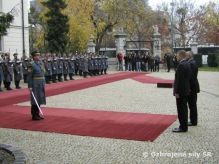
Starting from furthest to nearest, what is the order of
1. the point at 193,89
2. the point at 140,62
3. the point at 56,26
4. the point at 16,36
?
the point at 140,62, the point at 56,26, the point at 16,36, the point at 193,89

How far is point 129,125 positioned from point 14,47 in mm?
23734

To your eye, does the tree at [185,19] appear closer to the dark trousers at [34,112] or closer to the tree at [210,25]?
the tree at [210,25]

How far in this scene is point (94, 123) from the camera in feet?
36.8

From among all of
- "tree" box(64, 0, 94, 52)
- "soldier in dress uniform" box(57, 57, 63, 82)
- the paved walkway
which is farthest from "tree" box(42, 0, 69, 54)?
the paved walkway

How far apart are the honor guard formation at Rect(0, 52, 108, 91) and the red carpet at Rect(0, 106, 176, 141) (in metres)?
3.42

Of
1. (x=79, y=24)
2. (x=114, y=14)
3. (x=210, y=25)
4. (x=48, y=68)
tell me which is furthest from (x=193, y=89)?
(x=210, y=25)

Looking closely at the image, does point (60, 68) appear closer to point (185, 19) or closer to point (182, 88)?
point (182, 88)

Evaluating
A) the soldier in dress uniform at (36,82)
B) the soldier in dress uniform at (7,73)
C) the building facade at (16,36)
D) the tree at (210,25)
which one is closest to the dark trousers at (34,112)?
the soldier in dress uniform at (36,82)

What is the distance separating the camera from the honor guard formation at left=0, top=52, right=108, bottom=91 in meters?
21.4

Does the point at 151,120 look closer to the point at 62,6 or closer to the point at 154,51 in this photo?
the point at 62,6

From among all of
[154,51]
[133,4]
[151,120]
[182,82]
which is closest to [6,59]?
[151,120]

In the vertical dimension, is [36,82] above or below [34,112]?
above

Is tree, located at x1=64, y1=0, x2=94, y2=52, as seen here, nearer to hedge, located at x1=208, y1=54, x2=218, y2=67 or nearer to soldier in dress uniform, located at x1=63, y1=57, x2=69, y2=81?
hedge, located at x1=208, y1=54, x2=218, y2=67

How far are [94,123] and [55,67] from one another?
14.9 metres
